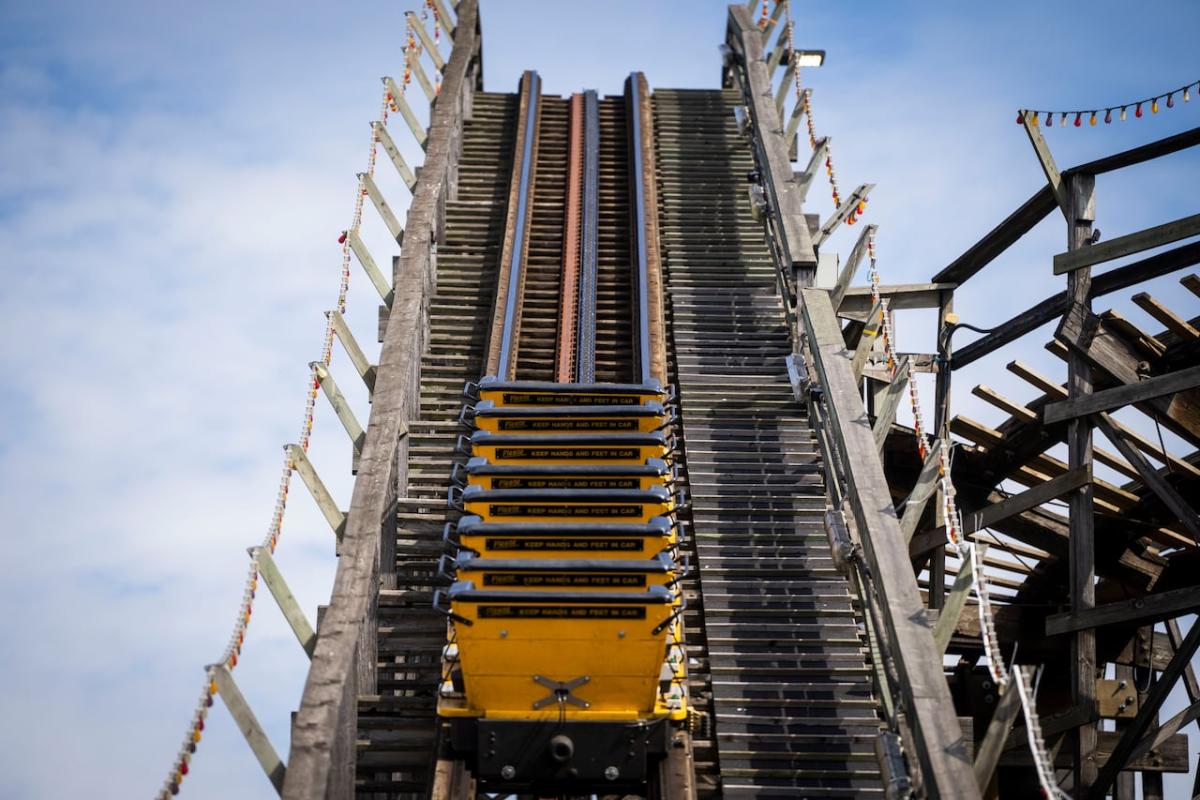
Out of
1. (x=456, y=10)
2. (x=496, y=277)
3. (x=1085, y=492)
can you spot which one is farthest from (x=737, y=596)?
(x=456, y=10)

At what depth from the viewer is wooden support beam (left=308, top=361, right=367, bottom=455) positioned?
1147cm

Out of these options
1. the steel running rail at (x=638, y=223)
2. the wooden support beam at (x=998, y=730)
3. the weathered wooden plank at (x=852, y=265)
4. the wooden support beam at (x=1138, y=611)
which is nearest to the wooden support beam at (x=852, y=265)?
the weathered wooden plank at (x=852, y=265)

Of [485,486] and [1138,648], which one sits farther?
[1138,648]

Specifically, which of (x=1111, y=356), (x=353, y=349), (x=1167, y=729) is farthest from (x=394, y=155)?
(x=1167, y=729)

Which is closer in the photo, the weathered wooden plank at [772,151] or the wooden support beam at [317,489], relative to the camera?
the wooden support beam at [317,489]

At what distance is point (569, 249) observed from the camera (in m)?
16.5

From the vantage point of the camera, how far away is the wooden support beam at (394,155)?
16.1m

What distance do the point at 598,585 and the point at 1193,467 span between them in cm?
930

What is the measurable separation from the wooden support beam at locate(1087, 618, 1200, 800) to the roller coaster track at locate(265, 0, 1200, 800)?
0.08 m

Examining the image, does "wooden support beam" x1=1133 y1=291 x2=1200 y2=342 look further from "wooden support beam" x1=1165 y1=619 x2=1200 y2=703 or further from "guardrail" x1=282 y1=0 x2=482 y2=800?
"guardrail" x1=282 y1=0 x2=482 y2=800

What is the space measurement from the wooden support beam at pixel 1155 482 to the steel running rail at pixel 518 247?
632 centimetres

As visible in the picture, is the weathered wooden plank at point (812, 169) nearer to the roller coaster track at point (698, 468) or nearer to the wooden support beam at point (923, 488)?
the roller coaster track at point (698, 468)

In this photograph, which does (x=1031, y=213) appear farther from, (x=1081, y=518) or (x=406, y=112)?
(x=406, y=112)

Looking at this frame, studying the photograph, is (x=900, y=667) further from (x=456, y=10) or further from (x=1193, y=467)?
(x=456, y=10)
